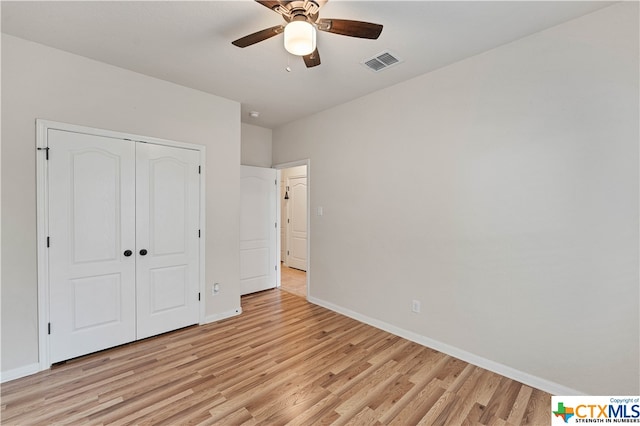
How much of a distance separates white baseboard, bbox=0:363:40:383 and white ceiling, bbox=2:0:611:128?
2.77 m

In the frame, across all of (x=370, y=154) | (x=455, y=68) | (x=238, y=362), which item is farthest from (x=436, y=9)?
(x=238, y=362)

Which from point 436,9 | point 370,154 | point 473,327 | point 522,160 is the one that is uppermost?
point 436,9

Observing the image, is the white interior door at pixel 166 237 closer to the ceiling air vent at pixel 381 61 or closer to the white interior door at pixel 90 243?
the white interior door at pixel 90 243

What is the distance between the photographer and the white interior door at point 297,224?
20.9 ft

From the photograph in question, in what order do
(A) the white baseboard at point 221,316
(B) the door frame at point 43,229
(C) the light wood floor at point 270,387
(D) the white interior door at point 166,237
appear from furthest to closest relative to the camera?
(A) the white baseboard at point 221,316, (D) the white interior door at point 166,237, (B) the door frame at point 43,229, (C) the light wood floor at point 270,387

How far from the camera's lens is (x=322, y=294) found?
4117 mm

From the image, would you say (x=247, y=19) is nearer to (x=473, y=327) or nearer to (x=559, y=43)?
(x=559, y=43)

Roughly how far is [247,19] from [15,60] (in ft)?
6.58

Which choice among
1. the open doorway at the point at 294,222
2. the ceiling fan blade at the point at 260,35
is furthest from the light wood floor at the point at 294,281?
the ceiling fan blade at the point at 260,35

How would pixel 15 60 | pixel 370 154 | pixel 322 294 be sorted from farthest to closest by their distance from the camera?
pixel 322 294, pixel 370 154, pixel 15 60

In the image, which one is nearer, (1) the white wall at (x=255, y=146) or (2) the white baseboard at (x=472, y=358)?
(2) the white baseboard at (x=472, y=358)

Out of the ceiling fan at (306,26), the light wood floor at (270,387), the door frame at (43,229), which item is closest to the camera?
the ceiling fan at (306,26)

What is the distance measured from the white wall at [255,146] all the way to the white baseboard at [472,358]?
9.07ft

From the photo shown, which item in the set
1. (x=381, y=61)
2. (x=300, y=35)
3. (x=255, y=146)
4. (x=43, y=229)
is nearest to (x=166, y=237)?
(x=43, y=229)
